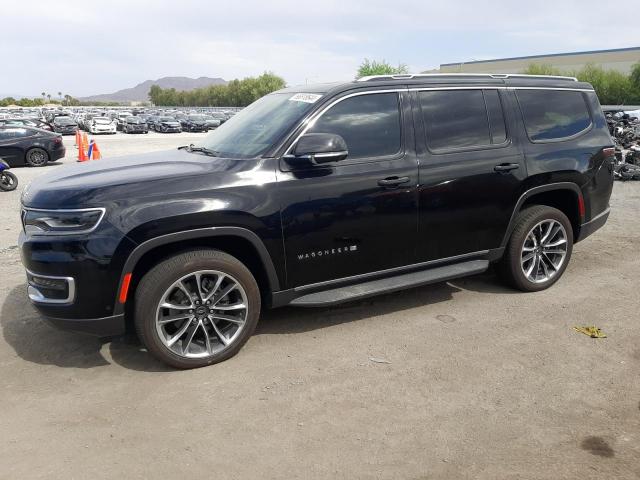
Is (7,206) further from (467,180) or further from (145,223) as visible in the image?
(467,180)

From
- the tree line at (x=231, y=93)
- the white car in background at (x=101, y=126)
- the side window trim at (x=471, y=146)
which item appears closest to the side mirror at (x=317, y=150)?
the side window trim at (x=471, y=146)

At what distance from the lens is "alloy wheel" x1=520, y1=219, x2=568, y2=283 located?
507 cm

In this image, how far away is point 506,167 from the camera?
468cm

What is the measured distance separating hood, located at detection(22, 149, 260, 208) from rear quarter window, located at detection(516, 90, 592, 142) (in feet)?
8.84

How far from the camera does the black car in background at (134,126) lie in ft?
130

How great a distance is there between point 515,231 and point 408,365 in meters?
1.88

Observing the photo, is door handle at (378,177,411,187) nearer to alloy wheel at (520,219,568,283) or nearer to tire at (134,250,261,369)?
tire at (134,250,261,369)

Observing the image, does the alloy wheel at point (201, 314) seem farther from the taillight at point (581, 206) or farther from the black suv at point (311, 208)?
the taillight at point (581, 206)

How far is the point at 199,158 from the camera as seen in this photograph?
167 inches

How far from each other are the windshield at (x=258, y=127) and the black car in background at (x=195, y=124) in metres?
38.9

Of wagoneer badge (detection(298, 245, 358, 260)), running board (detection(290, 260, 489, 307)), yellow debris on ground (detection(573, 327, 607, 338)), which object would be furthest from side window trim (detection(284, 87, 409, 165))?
yellow debris on ground (detection(573, 327, 607, 338))

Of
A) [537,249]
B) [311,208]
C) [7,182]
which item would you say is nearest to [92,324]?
[311,208]

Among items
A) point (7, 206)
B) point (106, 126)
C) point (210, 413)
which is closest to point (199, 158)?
point (210, 413)

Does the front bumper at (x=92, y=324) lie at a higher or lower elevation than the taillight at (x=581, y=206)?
lower
